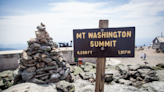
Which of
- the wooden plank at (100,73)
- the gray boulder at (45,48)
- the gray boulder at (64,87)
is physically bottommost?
the gray boulder at (64,87)

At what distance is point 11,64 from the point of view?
1381cm

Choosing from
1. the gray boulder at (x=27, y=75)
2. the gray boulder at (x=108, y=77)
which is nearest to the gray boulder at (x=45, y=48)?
the gray boulder at (x=27, y=75)

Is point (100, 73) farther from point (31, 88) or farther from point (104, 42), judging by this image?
point (31, 88)

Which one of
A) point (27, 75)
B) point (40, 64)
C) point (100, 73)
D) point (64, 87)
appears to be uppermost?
point (100, 73)

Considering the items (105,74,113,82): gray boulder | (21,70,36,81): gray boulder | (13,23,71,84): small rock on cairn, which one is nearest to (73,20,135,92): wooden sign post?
(13,23,71,84): small rock on cairn

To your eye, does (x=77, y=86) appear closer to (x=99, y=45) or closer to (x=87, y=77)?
(x=87, y=77)

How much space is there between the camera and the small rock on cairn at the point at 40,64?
27.0 feet

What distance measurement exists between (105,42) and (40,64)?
7422mm

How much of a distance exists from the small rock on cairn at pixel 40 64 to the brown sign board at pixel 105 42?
Answer: 6316mm

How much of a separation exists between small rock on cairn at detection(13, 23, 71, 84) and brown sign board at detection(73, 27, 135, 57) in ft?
20.7

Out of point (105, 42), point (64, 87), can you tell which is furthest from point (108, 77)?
point (105, 42)

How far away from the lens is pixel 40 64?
8.53 m

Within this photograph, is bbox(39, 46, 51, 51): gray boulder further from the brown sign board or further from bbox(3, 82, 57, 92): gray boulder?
the brown sign board

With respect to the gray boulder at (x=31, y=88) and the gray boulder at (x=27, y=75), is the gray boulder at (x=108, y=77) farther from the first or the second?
the gray boulder at (x=27, y=75)
